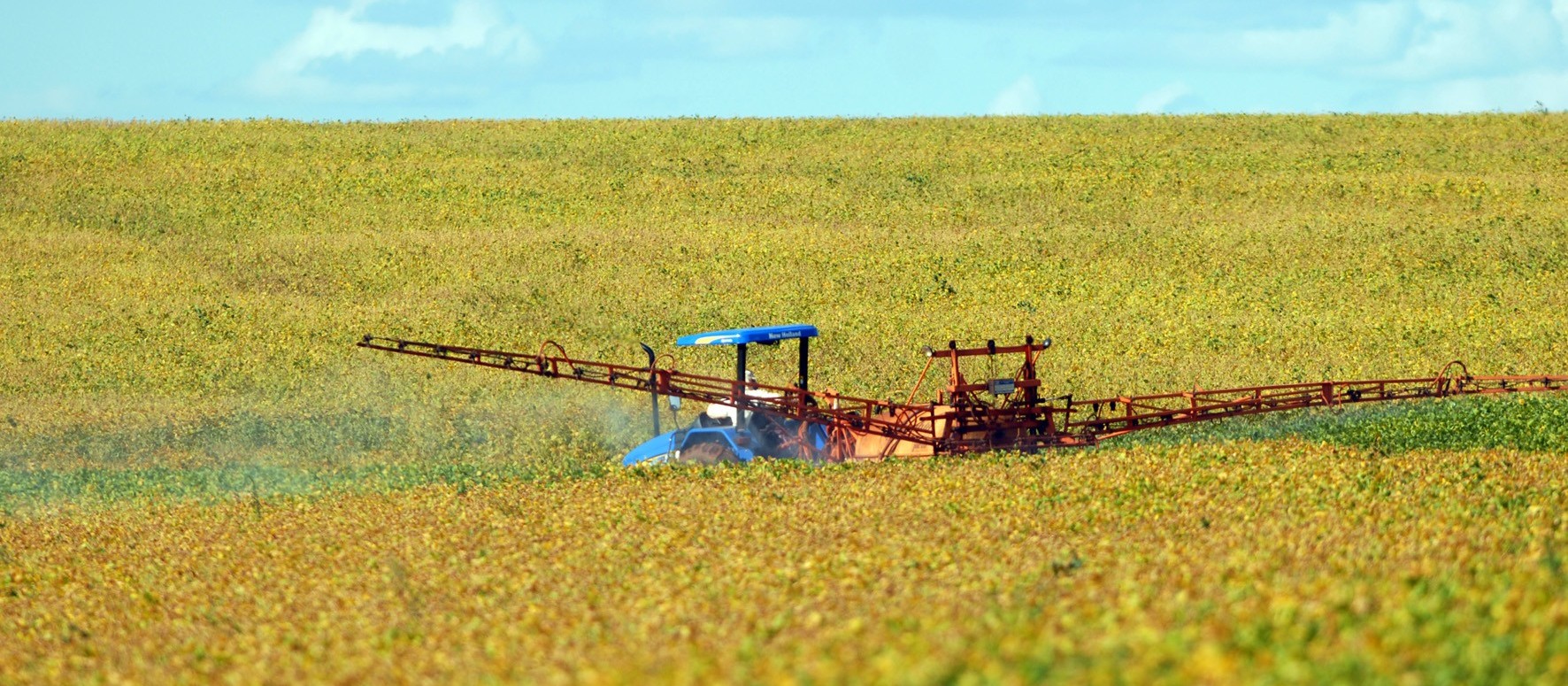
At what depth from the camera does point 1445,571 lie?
30.2ft

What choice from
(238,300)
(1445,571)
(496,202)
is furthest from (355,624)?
(496,202)

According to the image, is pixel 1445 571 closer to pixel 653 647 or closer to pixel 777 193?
pixel 653 647

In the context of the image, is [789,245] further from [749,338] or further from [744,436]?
[749,338]

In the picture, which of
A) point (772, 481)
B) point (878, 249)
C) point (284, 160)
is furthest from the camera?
point (284, 160)

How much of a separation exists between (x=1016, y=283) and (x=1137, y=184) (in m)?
12.7

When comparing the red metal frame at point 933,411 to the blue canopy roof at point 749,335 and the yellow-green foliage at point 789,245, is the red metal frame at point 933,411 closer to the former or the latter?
the blue canopy roof at point 749,335

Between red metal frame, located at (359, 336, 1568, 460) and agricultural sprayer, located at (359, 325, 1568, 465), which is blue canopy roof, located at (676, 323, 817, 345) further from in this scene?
red metal frame, located at (359, 336, 1568, 460)

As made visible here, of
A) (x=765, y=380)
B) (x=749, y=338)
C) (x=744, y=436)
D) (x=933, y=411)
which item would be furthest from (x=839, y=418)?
(x=765, y=380)

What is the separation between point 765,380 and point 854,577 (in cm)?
1910

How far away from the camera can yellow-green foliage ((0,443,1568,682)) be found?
6.93 metres

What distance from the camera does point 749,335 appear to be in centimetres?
1853

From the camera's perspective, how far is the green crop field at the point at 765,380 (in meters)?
8.67

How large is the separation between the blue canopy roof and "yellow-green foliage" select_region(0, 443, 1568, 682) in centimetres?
179

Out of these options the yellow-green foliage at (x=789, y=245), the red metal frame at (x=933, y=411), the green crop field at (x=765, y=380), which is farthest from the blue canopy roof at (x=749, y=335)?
the yellow-green foliage at (x=789, y=245)
